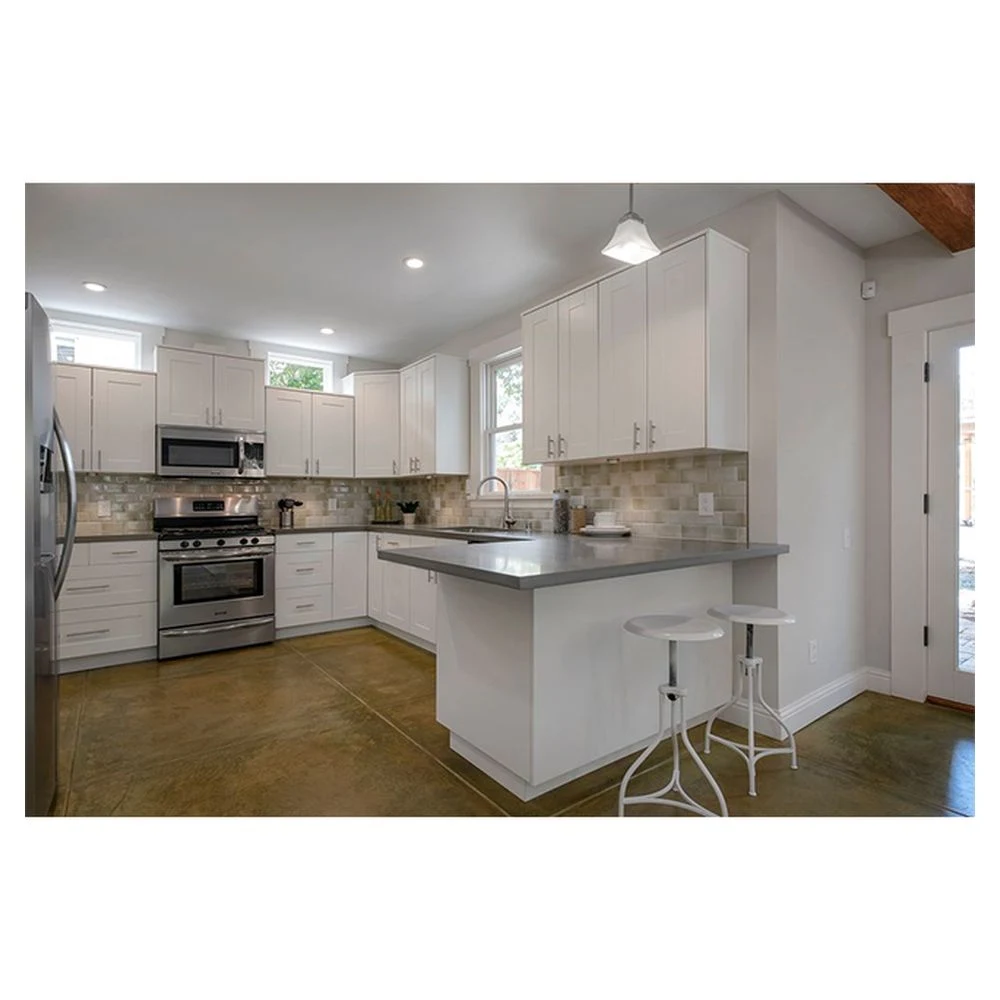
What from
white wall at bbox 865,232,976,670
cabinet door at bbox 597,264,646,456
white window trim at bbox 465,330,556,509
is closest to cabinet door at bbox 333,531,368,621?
white window trim at bbox 465,330,556,509

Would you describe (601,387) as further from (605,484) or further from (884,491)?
(884,491)

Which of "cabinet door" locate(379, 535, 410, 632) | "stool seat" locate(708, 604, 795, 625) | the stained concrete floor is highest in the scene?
"stool seat" locate(708, 604, 795, 625)

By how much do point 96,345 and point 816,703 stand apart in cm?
565

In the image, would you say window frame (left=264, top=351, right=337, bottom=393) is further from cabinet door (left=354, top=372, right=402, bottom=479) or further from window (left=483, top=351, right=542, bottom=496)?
window (left=483, top=351, right=542, bottom=496)

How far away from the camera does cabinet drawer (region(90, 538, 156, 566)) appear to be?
3.79 meters

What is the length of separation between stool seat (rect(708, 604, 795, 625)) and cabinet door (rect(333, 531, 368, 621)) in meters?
3.30

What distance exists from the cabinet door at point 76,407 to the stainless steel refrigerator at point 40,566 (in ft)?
7.79

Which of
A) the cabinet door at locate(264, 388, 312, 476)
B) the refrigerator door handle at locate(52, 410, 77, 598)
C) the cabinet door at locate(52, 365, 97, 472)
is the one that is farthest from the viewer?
the cabinet door at locate(264, 388, 312, 476)

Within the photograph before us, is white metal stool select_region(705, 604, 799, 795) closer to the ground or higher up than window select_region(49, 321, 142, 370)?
closer to the ground

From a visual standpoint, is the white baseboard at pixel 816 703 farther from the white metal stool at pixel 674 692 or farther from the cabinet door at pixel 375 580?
the cabinet door at pixel 375 580

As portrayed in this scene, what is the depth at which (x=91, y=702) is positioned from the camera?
3.13 meters

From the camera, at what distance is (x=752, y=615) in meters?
2.23

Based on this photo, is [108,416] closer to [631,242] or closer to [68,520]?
[68,520]
